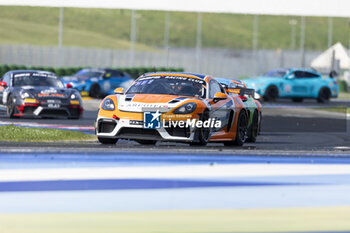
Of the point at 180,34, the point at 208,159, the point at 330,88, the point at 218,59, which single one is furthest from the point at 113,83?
the point at 180,34

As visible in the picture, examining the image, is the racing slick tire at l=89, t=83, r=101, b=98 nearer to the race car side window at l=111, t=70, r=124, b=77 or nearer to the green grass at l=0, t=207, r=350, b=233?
the race car side window at l=111, t=70, r=124, b=77

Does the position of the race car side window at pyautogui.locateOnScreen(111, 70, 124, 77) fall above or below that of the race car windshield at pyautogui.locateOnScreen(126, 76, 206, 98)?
below

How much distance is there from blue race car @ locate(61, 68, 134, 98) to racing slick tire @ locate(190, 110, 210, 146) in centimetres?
2065

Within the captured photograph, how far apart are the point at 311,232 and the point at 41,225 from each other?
1868mm

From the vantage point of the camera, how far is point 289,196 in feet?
21.0

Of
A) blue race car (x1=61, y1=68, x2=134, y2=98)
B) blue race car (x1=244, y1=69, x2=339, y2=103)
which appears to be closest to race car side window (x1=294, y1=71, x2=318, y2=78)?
blue race car (x1=244, y1=69, x2=339, y2=103)

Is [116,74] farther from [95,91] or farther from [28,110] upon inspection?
[28,110]

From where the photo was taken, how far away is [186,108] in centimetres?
1168

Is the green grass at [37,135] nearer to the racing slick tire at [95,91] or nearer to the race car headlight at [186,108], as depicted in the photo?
the race car headlight at [186,108]

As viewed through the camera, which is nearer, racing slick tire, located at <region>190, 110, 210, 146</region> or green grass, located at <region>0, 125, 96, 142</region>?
racing slick tire, located at <region>190, 110, 210, 146</region>

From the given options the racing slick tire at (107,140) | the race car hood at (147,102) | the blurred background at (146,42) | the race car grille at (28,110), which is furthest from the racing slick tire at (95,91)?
the race car hood at (147,102)

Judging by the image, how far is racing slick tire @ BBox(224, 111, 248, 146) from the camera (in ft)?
42.9

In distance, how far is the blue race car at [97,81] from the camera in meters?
32.6

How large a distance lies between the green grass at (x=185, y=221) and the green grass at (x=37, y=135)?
311 inches
